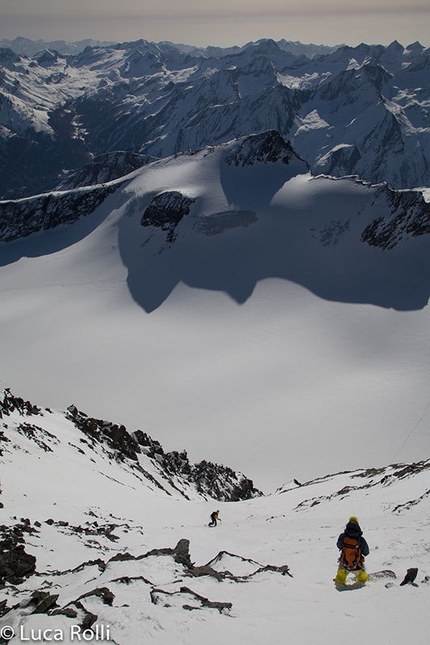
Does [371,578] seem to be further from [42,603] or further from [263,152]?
[263,152]

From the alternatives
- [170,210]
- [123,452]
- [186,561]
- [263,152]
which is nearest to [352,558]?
[186,561]

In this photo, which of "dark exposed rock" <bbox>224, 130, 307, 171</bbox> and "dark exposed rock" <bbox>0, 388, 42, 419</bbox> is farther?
"dark exposed rock" <bbox>224, 130, 307, 171</bbox>

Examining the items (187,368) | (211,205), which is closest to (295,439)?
(187,368)

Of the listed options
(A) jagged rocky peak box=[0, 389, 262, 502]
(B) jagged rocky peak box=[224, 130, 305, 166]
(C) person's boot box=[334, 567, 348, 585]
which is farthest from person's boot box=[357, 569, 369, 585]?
(B) jagged rocky peak box=[224, 130, 305, 166]

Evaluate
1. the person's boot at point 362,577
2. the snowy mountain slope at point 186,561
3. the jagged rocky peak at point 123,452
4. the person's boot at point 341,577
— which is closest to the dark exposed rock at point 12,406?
the jagged rocky peak at point 123,452

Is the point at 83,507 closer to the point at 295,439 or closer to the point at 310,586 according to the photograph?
the point at 310,586

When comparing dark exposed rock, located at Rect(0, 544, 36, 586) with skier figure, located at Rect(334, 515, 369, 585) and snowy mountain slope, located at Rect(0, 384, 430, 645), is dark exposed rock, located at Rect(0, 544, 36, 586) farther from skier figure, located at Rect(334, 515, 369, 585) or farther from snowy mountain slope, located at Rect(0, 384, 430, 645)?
skier figure, located at Rect(334, 515, 369, 585)
